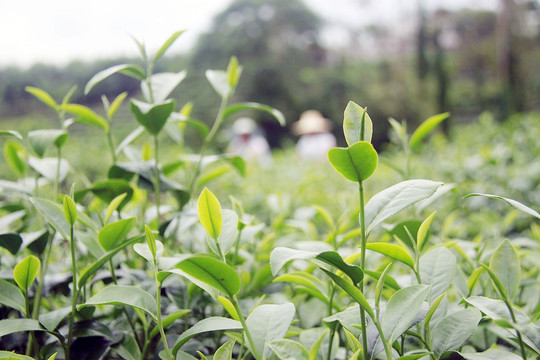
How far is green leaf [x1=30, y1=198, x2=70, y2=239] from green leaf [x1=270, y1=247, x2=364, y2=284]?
0.36 metres

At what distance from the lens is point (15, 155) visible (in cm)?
97

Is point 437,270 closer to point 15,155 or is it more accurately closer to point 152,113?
point 152,113

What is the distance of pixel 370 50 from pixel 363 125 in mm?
23785

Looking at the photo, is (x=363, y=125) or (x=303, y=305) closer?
(x=363, y=125)

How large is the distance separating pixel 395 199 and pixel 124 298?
0.36 m

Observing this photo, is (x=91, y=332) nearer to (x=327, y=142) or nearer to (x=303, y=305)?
(x=303, y=305)

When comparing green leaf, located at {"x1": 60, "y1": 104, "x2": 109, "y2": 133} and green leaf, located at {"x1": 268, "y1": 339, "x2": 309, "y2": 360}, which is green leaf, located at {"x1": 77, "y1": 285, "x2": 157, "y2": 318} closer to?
green leaf, located at {"x1": 268, "y1": 339, "x2": 309, "y2": 360}

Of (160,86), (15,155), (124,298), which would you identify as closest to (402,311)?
(124,298)

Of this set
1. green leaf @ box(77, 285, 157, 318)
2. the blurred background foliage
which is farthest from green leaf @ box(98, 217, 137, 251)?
the blurred background foliage

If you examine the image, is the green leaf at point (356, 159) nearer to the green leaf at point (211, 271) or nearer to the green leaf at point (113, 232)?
the green leaf at point (211, 271)

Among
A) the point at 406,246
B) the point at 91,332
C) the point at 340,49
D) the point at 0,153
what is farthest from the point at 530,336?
the point at 340,49

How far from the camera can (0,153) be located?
777 centimetres

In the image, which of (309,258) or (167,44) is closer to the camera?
(309,258)

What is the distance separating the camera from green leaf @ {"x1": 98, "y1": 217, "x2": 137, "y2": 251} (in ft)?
2.07
